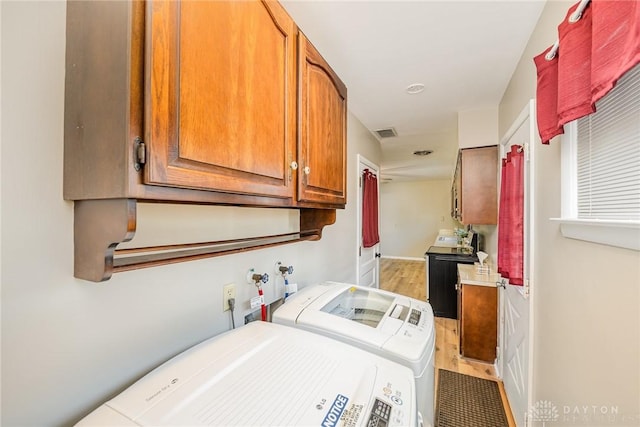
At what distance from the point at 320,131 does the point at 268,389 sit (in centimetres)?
107

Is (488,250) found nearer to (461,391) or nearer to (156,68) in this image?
(461,391)

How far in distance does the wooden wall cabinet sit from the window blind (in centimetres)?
108

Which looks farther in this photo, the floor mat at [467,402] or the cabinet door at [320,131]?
the floor mat at [467,402]

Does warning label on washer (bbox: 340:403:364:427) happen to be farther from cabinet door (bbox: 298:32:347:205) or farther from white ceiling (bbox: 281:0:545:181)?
white ceiling (bbox: 281:0:545:181)

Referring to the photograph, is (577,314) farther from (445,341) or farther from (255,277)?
(445,341)

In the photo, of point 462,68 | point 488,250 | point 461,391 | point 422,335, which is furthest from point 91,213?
point 488,250

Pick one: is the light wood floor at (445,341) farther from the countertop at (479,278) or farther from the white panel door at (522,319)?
the countertop at (479,278)

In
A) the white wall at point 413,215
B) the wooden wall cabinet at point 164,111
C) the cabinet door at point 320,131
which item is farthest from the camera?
the white wall at point 413,215

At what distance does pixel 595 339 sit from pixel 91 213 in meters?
1.56

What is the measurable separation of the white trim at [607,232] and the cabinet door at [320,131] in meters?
0.99

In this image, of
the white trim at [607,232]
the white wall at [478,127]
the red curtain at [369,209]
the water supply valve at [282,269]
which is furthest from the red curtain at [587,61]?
the red curtain at [369,209]

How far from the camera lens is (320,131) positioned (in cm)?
132

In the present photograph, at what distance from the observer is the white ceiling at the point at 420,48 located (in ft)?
4.43

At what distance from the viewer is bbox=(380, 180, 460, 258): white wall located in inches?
301
